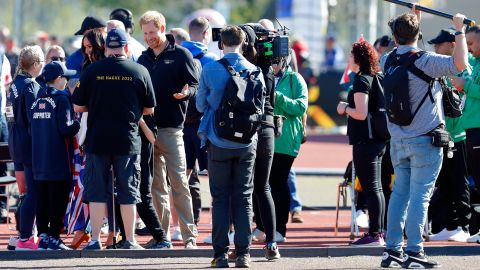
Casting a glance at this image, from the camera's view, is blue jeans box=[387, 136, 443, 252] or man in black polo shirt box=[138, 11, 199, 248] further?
man in black polo shirt box=[138, 11, 199, 248]

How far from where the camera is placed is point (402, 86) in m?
10.8

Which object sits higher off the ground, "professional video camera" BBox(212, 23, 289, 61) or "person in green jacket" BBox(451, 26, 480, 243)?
"professional video camera" BBox(212, 23, 289, 61)

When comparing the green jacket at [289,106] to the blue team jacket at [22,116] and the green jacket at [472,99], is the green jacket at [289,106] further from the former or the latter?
the blue team jacket at [22,116]

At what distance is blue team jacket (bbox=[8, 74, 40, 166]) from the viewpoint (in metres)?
12.2

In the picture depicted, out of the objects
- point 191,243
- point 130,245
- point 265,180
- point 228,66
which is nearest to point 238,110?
point 228,66

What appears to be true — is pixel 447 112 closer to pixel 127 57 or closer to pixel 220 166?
pixel 220 166

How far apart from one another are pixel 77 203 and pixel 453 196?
3703 mm

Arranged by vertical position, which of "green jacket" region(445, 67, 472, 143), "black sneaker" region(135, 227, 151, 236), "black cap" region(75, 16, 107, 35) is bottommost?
"black sneaker" region(135, 227, 151, 236)

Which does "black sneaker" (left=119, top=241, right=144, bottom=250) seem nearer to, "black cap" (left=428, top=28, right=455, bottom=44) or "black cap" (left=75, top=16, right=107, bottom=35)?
"black cap" (left=75, top=16, right=107, bottom=35)

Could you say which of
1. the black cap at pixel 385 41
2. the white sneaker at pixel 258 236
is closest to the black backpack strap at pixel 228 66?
the white sneaker at pixel 258 236

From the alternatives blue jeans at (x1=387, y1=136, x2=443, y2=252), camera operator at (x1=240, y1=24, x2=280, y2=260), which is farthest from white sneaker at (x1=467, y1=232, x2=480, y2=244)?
camera operator at (x1=240, y1=24, x2=280, y2=260)

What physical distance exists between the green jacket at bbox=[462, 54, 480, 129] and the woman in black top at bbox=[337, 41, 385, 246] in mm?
928

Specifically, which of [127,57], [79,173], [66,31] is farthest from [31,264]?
[66,31]

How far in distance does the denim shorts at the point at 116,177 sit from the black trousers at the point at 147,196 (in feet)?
1.24
